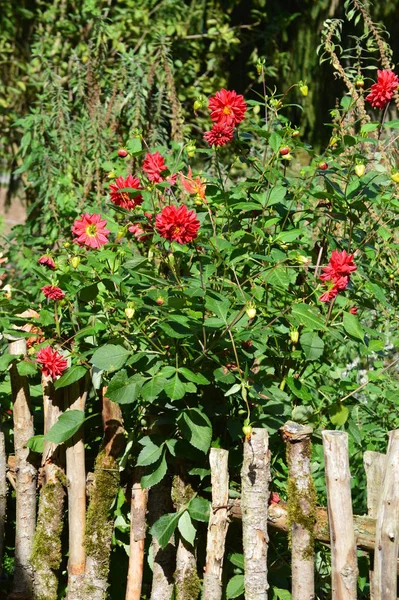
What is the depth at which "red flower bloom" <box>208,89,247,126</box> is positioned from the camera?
230cm

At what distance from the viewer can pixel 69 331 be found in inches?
108

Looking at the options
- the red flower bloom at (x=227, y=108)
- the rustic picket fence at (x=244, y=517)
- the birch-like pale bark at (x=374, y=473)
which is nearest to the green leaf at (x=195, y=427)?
the rustic picket fence at (x=244, y=517)

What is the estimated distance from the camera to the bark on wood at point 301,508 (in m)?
2.19

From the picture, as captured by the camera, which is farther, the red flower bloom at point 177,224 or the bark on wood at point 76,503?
the bark on wood at point 76,503

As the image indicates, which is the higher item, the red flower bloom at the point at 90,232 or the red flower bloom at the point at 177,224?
the red flower bloom at the point at 90,232

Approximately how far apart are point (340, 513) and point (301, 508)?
6.4 inches

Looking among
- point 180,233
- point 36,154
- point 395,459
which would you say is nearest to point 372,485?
point 395,459

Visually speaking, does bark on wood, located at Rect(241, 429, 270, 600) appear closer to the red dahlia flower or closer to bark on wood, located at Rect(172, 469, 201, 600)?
bark on wood, located at Rect(172, 469, 201, 600)

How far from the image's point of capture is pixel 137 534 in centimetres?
247

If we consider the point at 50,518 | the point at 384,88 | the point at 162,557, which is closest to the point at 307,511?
the point at 162,557

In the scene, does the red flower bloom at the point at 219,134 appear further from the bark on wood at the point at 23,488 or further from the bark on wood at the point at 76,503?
the bark on wood at the point at 23,488

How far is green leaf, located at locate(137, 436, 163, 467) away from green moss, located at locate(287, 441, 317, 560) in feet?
1.13

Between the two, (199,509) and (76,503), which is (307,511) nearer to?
(199,509)

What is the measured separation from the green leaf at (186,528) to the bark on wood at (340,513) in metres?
0.41
